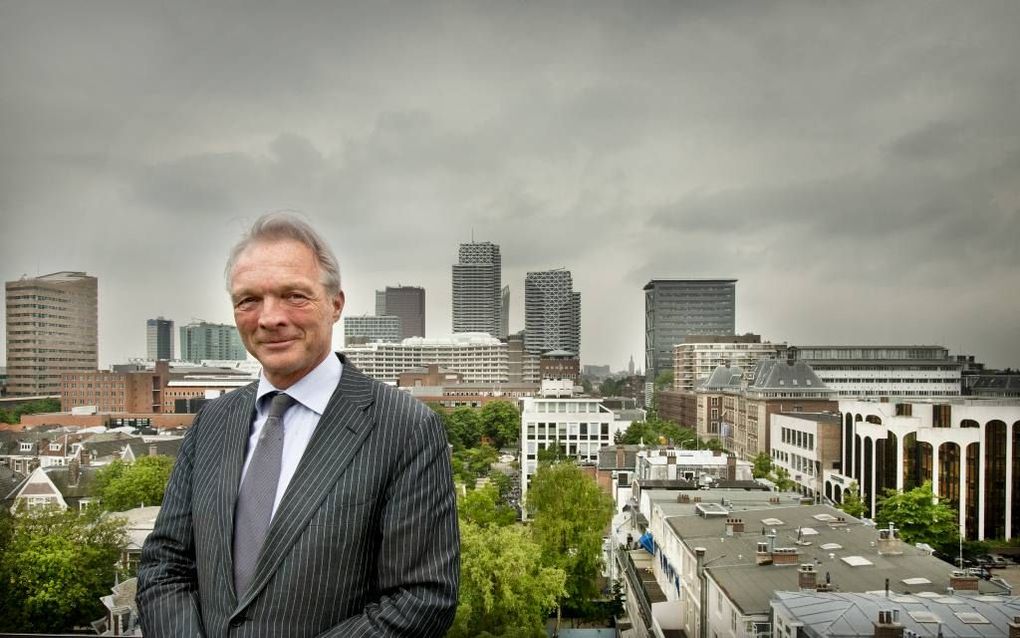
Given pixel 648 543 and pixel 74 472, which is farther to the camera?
pixel 648 543

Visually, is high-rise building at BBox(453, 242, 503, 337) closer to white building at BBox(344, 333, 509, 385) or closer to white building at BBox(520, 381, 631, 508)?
white building at BBox(344, 333, 509, 385)

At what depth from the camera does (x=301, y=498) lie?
89 centimetres

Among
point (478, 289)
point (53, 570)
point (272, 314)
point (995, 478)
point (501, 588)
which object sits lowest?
point (501, 588)

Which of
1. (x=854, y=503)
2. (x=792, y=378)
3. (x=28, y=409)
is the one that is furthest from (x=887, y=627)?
(x=28, y=409)

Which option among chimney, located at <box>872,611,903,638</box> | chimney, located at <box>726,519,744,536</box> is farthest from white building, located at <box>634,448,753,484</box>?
chimney, located at <box>872,611,903,638</box>

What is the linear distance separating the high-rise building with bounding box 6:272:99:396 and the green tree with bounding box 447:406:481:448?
29.7 feet

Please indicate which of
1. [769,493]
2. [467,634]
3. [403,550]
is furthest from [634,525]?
[403,550]

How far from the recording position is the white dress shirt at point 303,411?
97cm

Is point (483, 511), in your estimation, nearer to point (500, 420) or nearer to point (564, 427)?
point (564, 427)

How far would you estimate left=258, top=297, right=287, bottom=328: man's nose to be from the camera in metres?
0.94

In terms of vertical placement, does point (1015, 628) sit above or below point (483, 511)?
above

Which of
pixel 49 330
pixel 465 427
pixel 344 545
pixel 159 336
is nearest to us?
pixel 344 545

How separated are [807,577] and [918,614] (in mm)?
486

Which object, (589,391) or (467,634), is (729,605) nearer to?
(467,634)
